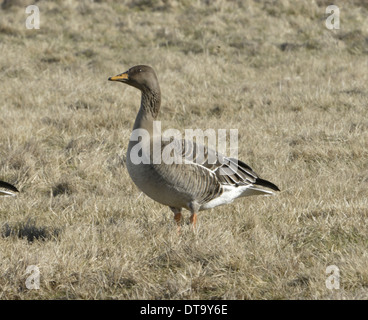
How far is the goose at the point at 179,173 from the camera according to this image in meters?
4.84

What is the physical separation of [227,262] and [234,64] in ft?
33.0

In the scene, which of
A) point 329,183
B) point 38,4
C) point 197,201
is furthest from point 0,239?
point 38,4

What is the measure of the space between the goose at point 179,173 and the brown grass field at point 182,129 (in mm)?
253

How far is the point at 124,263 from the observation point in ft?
14.5

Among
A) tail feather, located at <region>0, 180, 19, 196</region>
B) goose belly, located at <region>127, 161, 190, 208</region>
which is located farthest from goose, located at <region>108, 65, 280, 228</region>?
tail feather, located at <region>0, 180, 19, 196</region>

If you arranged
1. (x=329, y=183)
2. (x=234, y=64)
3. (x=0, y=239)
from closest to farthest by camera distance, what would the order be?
1. (x=0, y=239)
2. (x=329, y=183)
3. (x=234, y=64)

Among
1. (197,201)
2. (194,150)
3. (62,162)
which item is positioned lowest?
(62,162)

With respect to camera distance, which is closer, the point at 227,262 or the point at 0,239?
→ the point at 227,262

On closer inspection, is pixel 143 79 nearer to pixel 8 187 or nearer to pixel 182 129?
pixel 8 187

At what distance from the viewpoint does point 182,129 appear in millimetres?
9180

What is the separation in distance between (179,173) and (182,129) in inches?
170

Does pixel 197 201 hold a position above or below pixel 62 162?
above
